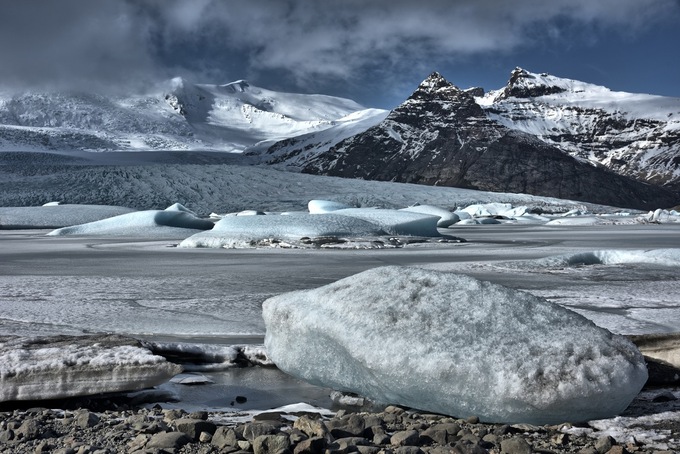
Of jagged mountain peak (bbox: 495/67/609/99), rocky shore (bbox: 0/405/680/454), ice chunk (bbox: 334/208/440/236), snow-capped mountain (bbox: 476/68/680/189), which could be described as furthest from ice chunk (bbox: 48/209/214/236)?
jagged mountain peak (bbox: 495/67/609/99)

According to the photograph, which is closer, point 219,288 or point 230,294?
point 230,294

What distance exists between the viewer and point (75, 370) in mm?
1884

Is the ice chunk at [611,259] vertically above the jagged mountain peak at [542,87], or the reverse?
the jagged mountain peak at [542,87]

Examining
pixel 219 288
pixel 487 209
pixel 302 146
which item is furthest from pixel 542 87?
pixel 219 288

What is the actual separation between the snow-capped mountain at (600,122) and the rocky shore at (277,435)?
151471 millimetres

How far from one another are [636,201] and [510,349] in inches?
4603

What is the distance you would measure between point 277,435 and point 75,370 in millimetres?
775

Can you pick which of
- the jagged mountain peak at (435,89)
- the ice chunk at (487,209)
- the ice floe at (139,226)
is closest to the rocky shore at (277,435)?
the ice floe at (139,226)

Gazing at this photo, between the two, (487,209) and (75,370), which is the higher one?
(487,209)

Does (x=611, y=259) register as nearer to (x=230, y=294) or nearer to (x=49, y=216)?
(x=230, y=294)

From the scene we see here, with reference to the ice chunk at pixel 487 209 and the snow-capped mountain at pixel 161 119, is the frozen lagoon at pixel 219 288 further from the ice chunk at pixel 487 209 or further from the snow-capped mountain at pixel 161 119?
the snow-capped mountain at pixel 161 119

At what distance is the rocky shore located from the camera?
4.68 ft

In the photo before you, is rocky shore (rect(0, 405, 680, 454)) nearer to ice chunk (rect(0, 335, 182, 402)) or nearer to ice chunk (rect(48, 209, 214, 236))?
ice chunk (rect(0, 335, 182, 402))

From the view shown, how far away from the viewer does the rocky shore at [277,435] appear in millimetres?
1427
